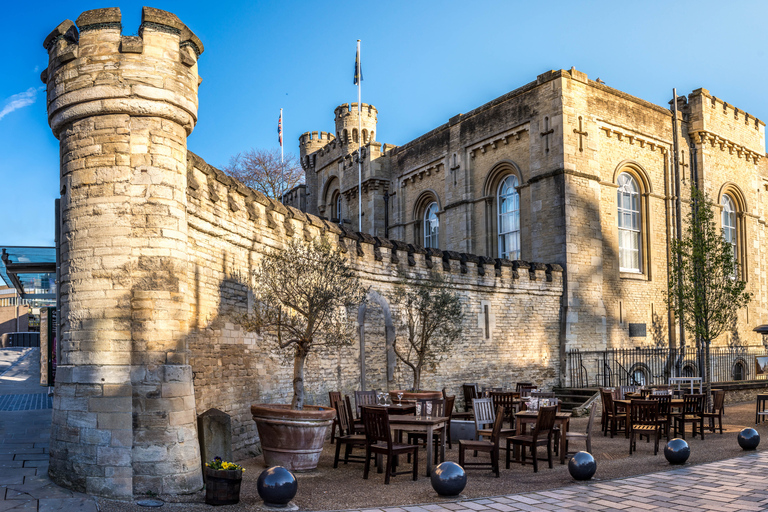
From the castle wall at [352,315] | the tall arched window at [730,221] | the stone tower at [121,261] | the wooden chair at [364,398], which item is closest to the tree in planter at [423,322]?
the castle wall at [352,315]

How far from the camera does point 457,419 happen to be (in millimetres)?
12547

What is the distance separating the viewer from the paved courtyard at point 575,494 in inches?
267

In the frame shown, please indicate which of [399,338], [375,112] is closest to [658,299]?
[399,338]

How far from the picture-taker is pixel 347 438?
963cm

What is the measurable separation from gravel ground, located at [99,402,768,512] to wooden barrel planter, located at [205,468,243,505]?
10 cm

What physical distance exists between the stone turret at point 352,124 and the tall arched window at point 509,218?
35.7ft

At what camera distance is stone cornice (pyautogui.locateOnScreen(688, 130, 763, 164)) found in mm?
24242

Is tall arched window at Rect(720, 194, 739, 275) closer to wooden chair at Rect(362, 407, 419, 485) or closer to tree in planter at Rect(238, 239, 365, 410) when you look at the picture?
tree in planter at Rect(238, 239, 365, 410)

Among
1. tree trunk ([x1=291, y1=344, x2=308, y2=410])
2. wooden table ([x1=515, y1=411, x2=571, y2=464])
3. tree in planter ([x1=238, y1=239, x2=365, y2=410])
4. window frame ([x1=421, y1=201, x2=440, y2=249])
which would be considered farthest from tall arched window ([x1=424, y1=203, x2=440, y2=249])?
tree trunk ([x1=291, y1=344, x2=308, y2=410])

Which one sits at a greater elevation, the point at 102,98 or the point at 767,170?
the point at 767,170

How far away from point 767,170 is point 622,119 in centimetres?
1210

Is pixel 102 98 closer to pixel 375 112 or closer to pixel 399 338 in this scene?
pixel 399 338

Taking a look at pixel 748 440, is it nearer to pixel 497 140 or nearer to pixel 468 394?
pixel 468 394

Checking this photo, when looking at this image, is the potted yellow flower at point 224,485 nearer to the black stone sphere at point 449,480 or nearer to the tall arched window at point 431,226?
the black stone sphere at point 449,480
